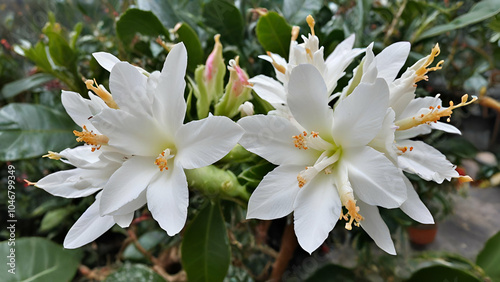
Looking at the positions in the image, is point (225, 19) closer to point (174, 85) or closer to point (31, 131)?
point (174, 85)

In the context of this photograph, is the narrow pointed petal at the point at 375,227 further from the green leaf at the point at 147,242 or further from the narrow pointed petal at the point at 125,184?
the green leaf at the point at 147,242

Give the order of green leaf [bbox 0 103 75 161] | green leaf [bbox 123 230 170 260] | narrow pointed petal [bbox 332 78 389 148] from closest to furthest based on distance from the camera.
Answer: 1. narrow pointed petal [bbox 332 78 389 148]
2. green leaf [bbox 0 103 75 161]
3. green leaf [bbox 123 230 170 260]

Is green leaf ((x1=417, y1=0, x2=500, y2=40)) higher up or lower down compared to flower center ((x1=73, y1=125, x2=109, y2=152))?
higher up

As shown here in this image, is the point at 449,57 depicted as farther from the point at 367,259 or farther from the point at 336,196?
the point at 336,196

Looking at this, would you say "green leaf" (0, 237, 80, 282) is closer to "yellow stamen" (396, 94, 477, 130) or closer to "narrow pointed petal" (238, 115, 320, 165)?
"narrow pointed petal" (238, 115, 320, 165)

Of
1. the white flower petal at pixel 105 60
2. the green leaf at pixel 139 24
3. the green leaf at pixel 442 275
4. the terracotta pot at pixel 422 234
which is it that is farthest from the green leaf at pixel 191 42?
the terracotta pot at pixel 422 234

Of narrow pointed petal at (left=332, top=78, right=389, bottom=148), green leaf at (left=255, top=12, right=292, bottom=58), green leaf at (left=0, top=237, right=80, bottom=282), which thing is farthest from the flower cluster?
green leaf at (left=0, top=237, right=80, bottom=282)

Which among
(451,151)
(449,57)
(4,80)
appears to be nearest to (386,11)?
(449,57)
